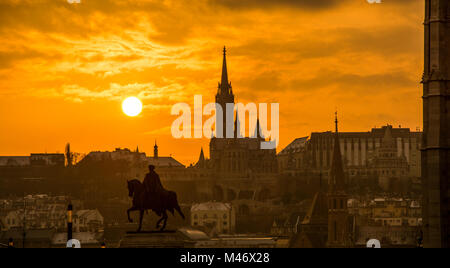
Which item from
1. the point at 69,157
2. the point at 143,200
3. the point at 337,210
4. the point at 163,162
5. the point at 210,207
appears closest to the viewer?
the point at 143,200

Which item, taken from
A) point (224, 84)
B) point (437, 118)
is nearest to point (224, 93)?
point (224, 84)

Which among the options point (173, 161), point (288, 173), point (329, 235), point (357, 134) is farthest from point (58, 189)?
point (329, 235)

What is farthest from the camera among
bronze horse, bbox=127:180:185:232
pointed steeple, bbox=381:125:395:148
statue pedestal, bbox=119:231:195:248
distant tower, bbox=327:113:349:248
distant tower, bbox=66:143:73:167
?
A: pointed steeple, bbox=381:125:395:148

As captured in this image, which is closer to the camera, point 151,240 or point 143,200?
point 151,240

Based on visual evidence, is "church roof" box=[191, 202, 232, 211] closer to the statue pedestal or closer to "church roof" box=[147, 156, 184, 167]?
"church roof" box=[147, 156, 184, 167]

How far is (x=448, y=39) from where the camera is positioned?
124 feet

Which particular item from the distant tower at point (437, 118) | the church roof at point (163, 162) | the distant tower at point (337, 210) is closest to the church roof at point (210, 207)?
the church roof at point (163, 162)

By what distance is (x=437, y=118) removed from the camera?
3759 cm

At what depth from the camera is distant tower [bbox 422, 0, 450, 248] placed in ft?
123

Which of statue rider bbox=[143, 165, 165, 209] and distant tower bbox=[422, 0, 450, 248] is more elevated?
distant tower bbox=[422, 0, 450, 248]

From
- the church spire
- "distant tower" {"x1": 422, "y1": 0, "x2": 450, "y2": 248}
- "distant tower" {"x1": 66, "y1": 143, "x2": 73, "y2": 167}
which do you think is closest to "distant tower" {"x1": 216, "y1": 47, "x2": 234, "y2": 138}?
the church spire

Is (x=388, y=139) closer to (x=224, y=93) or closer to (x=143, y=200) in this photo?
(x=224, y=93)
